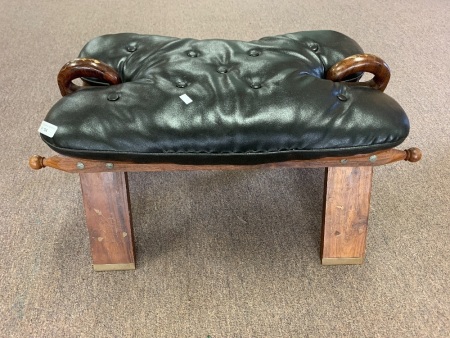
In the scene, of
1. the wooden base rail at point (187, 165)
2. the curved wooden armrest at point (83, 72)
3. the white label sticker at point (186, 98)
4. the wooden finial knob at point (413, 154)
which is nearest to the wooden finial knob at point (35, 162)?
the wooden base rail at point (187, 165)

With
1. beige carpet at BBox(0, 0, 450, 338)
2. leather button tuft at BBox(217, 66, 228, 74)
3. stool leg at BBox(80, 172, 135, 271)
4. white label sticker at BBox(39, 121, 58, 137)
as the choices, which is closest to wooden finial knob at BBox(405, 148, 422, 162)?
beige carpet at BBox(0, 0, 450, 338)

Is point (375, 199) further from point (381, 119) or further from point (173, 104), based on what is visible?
point (173, 104)

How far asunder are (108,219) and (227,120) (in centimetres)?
39

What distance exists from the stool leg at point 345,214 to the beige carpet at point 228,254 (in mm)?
38

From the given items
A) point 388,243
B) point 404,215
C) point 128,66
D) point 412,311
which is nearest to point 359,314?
point 412,311

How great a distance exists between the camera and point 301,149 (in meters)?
1.18

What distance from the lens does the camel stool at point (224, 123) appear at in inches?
45.9

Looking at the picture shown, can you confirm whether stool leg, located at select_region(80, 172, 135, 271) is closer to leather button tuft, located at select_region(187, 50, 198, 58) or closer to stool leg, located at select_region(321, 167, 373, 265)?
leather button tuft, located at select_region(187, 50, 198, 58)

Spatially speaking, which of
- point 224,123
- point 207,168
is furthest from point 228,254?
point 224,123

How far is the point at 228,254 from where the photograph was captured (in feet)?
4.66

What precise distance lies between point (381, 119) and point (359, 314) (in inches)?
17.3

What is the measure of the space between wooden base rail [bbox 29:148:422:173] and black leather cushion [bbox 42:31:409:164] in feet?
0.13

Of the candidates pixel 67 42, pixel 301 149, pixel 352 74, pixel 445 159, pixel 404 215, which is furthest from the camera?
pixel 67 42

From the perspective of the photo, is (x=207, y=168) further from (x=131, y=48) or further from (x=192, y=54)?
(x=131, y=48)
